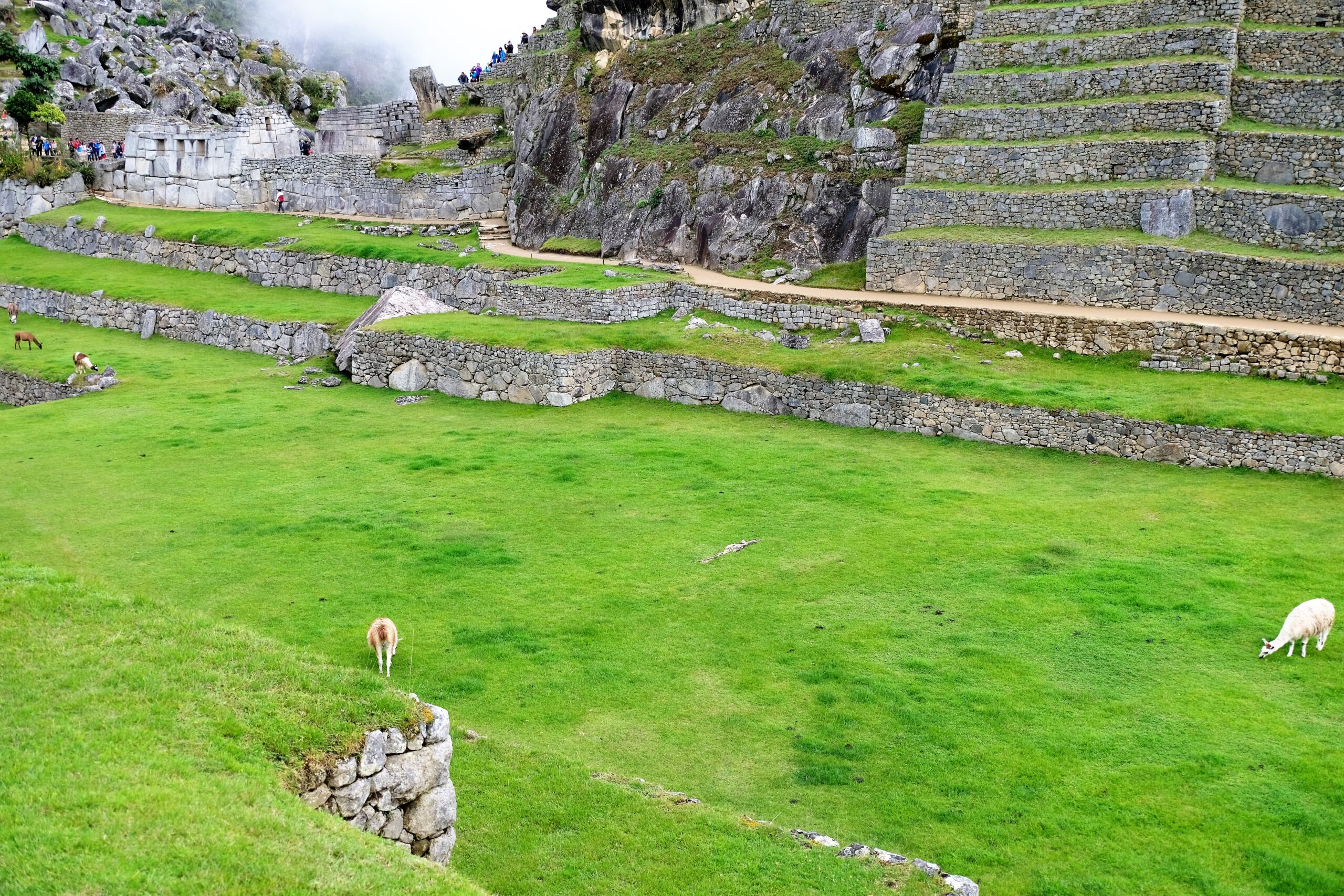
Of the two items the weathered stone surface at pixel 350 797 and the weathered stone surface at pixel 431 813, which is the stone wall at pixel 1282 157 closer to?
the weathered stone surface at pixel 431 813

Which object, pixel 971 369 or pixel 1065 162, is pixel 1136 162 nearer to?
pixel 1065 162

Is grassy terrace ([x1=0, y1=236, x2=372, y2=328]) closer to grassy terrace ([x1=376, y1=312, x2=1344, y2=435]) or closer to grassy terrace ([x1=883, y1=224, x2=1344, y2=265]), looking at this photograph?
grassy terrace ([x1=376, y1=312, x2=1344, y2=435])

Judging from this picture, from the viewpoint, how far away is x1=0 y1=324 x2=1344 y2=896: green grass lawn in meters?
10.3

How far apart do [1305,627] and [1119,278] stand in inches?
580

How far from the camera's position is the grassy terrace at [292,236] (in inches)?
1459

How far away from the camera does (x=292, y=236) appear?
1670 inches

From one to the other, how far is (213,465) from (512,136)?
30.0 metres

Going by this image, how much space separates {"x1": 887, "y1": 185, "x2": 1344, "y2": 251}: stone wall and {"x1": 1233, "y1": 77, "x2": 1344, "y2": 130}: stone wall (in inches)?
135

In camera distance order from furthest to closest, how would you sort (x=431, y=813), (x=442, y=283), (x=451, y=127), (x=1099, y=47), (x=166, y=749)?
1. (x=451, y=127)
2. (x=442, y=283)
3. (x=1099, y=47)
4. (x=431, y=813)
5. (x=166, y=749)

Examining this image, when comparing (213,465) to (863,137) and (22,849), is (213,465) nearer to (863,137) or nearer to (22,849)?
(22,849)

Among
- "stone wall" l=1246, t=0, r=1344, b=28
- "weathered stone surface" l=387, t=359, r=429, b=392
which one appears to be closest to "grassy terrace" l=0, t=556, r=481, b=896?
"weathered stone surface" l=387, t=359, r=429, b=392

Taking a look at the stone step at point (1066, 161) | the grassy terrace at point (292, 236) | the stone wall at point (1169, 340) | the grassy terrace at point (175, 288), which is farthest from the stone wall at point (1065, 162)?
the grassy terrace at point (175, 288)

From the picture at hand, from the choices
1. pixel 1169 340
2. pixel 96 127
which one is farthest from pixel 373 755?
pixel 96 127

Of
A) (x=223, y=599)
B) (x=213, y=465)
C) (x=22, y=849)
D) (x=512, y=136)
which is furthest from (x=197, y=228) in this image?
(x=22, y=849)
